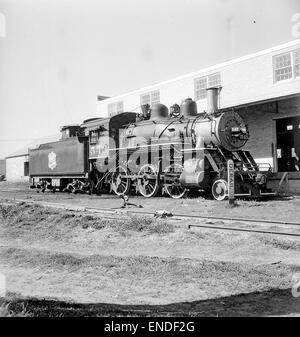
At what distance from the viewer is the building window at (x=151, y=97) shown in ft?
82.0

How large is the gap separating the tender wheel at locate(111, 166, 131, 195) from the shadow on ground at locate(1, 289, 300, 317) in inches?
461

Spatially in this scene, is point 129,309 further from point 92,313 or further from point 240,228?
point 240,228

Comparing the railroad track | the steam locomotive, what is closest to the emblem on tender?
the steam locomotive

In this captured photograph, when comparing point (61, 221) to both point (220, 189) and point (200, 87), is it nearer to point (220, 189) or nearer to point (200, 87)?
point (220, 189)

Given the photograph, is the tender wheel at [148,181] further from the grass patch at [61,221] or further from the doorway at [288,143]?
the doorway at [288,143]

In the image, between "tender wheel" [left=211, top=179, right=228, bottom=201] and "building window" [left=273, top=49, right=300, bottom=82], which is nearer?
"tender wheel" [left=211, top=179, right=228, bottom=201]

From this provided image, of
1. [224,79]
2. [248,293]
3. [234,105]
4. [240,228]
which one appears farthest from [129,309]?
[224,79]

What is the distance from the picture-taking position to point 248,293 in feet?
15.5

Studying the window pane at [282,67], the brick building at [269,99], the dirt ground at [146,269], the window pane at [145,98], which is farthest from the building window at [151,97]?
the dirt ground at [146,269]

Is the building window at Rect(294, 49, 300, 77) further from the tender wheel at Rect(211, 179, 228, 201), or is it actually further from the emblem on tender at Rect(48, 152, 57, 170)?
the emblem on tender at Rect(48, 152, 57, 170)

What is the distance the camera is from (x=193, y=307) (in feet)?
14.3

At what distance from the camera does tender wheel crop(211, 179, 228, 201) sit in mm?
13016

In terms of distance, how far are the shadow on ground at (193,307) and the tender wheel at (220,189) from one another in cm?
839
